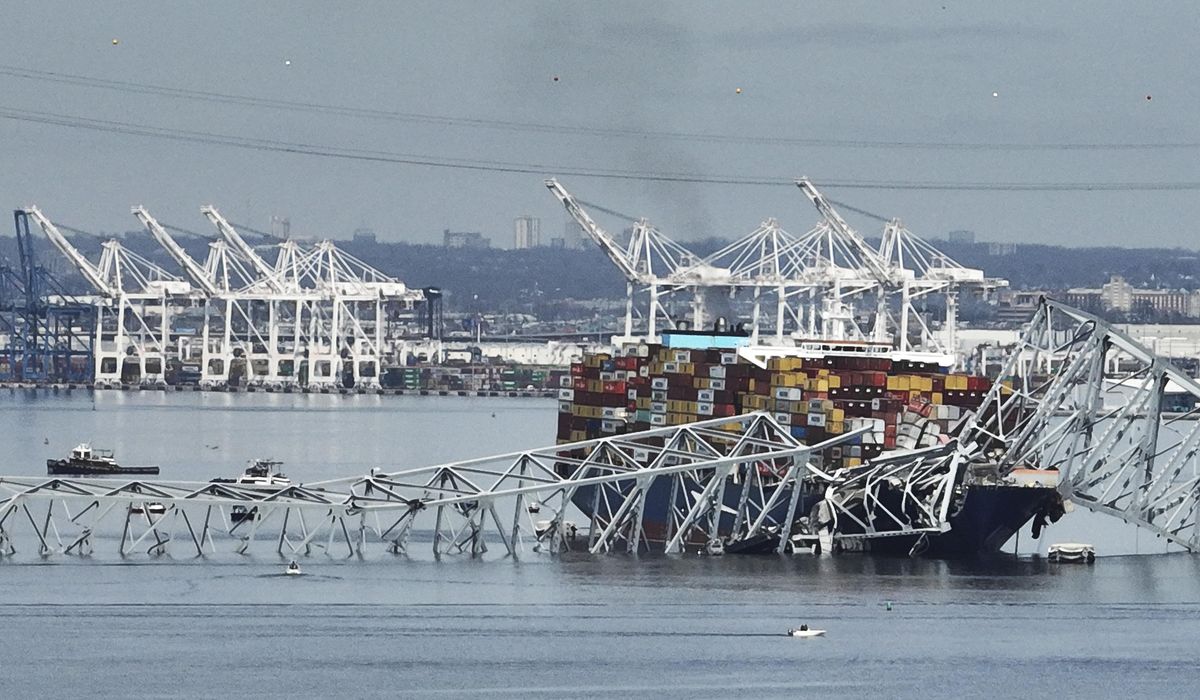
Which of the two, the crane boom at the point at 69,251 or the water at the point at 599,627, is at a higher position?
the crane boom at the point at 69,251

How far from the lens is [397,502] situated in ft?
180

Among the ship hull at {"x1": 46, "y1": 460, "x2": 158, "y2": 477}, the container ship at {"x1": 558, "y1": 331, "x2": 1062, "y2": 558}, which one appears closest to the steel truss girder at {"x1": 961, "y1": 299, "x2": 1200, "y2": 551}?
the container ship at {"x1": 558, "y1": 331, "x2": 1062, "y2": 558}

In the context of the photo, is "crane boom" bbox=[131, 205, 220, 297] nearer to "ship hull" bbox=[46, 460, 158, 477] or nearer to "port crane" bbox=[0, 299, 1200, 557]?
"ship hull" bbox=[46, 460, 158, 477]

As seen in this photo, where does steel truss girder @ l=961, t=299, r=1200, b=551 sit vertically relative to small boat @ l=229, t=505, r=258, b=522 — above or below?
above

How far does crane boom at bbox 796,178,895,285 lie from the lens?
153m

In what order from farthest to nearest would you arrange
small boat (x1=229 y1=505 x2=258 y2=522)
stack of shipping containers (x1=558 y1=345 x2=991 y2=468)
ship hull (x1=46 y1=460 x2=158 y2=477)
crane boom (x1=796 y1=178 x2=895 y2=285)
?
crane boom (x1=796 y1=178 x2=895 y2=285), ship hull (x1=46 y1=460 x2=158 y2=477), small boat (x1=229 y1=505 x2=258 y2=522), stack of shipping containers (x1=558 y1=345 x2=991 y2=468)

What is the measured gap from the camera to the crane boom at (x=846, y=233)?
503ft

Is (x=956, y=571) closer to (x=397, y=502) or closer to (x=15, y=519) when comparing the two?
(x=397, y=502)

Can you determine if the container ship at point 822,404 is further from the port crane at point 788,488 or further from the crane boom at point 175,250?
the crane boom at point 175,250

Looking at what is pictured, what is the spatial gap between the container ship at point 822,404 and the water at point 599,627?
1591 mm

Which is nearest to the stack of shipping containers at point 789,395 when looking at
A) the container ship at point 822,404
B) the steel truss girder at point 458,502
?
the container ship at point 822,404

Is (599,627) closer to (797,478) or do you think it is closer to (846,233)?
(797,478)

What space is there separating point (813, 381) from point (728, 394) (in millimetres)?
4626

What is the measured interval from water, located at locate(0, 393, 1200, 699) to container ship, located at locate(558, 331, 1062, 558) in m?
1.59
